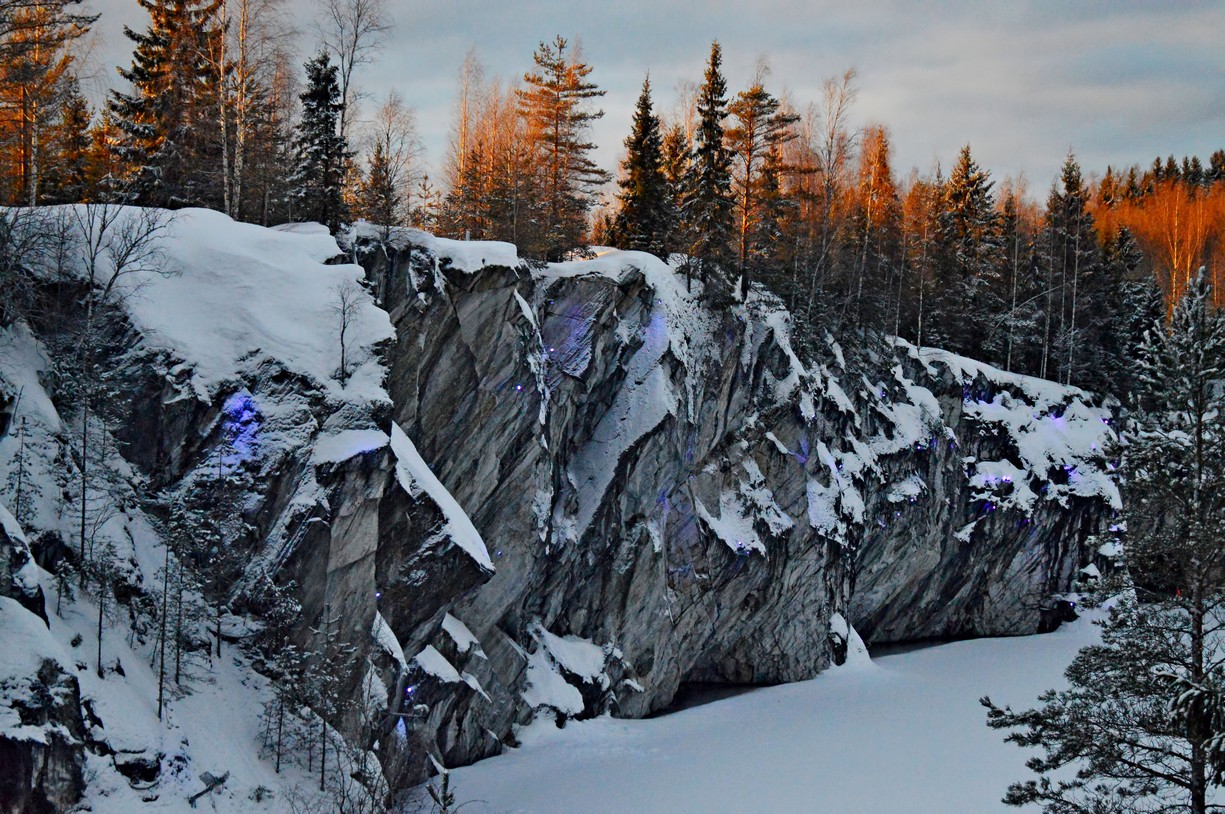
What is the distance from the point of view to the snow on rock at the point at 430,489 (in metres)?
19.6

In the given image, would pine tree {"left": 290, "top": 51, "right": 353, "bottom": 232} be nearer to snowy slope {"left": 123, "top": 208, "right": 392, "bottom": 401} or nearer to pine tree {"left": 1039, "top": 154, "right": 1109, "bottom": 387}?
snowy slope {"left": 123, "top": 208, "right": 392, "bottom": 401}

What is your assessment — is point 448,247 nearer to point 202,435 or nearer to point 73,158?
point 202,435

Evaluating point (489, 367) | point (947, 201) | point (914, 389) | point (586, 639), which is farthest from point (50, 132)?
point (947, 201)

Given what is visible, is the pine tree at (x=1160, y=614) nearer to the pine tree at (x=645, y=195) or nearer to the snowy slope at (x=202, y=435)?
the snowy slope at (x=202, y=435)

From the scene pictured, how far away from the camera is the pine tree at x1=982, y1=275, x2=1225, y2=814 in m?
11.9

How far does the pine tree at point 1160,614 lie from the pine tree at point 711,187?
21.0 m

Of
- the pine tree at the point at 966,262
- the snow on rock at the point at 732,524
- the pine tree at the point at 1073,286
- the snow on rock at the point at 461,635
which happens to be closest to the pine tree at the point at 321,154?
the snow on rock at the point at 461,635

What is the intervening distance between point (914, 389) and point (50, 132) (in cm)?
3687

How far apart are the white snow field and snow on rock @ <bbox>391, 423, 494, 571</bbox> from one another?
580 cm

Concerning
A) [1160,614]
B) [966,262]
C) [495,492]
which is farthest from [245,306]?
[966,262]

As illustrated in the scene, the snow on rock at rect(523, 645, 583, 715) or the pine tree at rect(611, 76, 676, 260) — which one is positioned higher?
the pine tree at rect(611, 76, 676, 260)

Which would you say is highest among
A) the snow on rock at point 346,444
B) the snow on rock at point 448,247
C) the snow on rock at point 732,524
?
the snow on rock at point 448,247

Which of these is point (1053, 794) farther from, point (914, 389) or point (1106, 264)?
point (1106, 264)

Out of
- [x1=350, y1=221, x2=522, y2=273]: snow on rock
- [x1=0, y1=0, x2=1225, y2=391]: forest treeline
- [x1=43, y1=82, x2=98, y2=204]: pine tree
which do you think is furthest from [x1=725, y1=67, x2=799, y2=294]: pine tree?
[x1=43, y1=82, x2=98, y2=204]: pine tree
